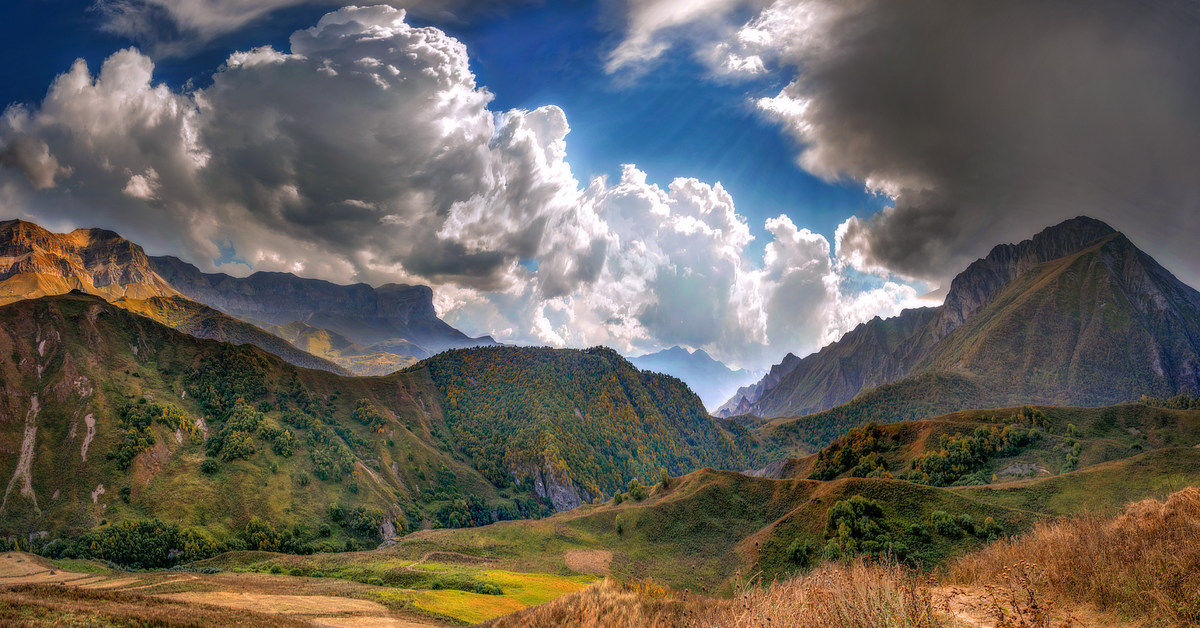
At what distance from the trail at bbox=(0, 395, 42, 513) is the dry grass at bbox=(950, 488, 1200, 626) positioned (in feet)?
524

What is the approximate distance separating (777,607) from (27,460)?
545 ft

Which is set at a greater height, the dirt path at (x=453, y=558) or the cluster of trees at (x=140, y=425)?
the cluster of trees at (x=140, y=425)

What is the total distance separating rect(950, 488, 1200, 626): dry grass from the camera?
10789mm

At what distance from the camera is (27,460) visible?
10525cm

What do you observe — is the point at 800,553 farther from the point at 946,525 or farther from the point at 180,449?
the point at 180,449

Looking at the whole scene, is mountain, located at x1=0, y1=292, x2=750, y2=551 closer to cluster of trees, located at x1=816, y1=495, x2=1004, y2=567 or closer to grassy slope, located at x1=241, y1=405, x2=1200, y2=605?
grassy slope, located at x1=241, y1=405, x2=1200, y2=605

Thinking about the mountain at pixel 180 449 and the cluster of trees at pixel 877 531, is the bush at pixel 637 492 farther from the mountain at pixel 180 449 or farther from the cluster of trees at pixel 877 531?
the mountain at pixel 180 449

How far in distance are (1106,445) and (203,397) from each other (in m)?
245

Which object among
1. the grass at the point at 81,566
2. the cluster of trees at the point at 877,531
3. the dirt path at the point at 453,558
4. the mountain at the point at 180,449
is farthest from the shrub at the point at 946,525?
the mountain at the point at 180,449

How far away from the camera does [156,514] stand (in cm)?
10200

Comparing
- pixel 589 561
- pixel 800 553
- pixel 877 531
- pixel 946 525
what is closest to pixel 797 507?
pixel 800 553

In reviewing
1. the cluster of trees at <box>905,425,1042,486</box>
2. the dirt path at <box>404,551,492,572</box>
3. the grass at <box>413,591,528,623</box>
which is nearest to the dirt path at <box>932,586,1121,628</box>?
the grass at <box>413,591,528,623</box>

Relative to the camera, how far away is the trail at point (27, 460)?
99.7 m

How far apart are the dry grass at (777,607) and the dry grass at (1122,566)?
2149 mm
